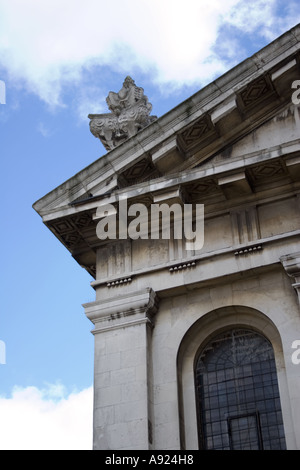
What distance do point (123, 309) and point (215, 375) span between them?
2657 millimetres

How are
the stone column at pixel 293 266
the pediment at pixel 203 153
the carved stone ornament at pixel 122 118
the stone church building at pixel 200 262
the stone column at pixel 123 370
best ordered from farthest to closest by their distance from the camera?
the carved stone ornament at pixel 122 118 < the pediment at pixel 203 153 < the stone column at pixel 293 266 < the stone church building at pixel 200 262 < the stone column at pixel 123 370

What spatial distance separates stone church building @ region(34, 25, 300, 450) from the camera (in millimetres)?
18844

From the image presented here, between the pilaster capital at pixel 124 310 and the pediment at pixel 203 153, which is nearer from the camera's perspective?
the pilaster capital at pixel 124 310

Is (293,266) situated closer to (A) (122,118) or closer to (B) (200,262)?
(B) (200,262)

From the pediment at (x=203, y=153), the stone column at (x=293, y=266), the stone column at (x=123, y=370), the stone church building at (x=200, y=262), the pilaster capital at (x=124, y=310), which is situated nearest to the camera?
the stone column at (x=123, y=370)

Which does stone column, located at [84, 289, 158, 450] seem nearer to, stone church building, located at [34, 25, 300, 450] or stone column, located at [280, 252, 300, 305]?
stone church building, located at [34, 25, 300, 450]

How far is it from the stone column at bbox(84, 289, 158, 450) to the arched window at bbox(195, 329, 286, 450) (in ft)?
4.20

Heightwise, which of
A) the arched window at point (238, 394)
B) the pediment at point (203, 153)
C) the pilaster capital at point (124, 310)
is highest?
the pediment at point (203, 153)

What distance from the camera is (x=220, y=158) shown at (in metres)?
22.2

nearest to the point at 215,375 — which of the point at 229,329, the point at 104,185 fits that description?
the point at 229,329

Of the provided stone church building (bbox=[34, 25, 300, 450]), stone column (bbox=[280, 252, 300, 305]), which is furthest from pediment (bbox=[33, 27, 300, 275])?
A: stone column (bbox=[280, 252, 300, 305])

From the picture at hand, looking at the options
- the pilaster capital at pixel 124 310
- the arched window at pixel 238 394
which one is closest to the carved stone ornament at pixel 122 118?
the pilaster capital at pixel 124 310

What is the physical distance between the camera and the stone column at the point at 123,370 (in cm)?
1864

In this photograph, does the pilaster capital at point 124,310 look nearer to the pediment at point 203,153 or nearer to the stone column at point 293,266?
the pediment at point 203,153
